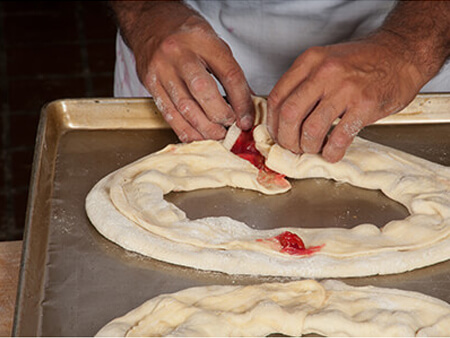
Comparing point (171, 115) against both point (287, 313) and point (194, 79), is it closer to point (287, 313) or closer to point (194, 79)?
point (194, 79)

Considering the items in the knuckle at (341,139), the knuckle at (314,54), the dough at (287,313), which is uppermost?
the knuckle at (314,54)

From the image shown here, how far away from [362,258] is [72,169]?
856mm

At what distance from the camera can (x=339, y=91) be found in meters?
1.76

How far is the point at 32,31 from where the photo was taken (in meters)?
4.87

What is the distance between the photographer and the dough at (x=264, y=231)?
5.43ft

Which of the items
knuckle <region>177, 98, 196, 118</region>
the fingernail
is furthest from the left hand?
knuckle <region>177, 98, 196, 118</region>

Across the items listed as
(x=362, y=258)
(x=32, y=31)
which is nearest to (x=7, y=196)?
(x=32, y=31)

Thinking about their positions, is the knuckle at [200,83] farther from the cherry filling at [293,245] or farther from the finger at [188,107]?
the cherry filling at [293,245]

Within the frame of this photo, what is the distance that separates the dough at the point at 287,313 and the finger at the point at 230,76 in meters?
0.58

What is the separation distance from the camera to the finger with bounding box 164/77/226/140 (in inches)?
75.2

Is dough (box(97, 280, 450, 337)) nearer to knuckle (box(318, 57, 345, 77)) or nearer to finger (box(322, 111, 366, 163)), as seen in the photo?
finger (box(322, 111, 366, 163))

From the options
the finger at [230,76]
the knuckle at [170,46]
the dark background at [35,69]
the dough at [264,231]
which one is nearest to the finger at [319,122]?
the dough at [264,231]

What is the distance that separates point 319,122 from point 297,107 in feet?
0.23

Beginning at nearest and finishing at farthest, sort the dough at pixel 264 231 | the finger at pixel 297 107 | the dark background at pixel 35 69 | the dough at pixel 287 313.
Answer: the dough at pixel 287 313, the dough at pixel 264 231, the finger at pixel 297 107, the dark background at pixel 35 69
